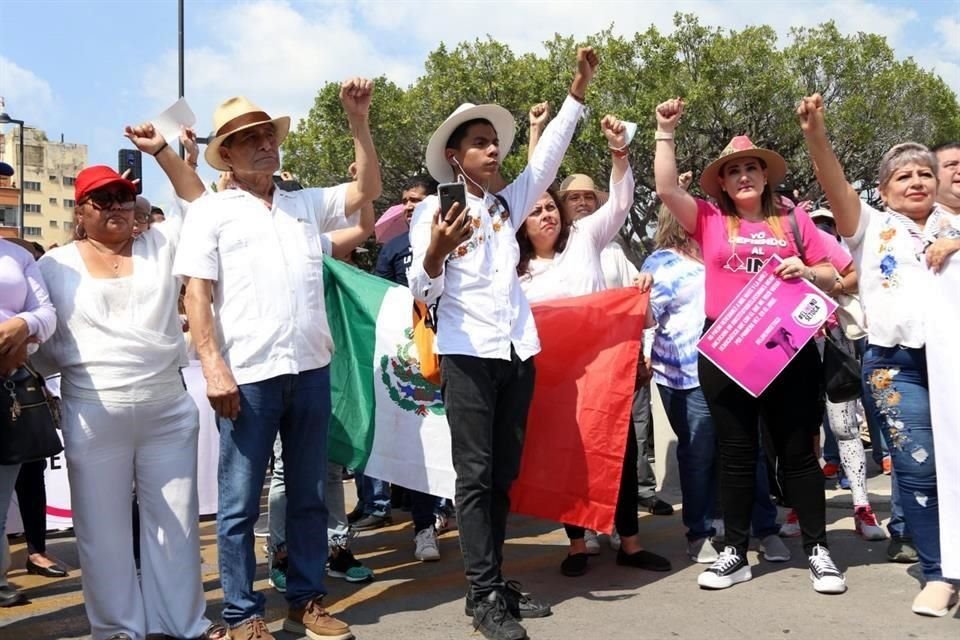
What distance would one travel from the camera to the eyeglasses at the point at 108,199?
163 inches

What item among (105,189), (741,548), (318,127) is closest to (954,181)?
(741,548)

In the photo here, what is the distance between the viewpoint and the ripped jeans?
14.5 feet

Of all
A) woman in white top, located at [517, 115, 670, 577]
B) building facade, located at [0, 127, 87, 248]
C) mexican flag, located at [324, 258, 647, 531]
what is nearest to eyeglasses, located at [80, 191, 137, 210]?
mexican flag, located at [324, 258, 647, 531]

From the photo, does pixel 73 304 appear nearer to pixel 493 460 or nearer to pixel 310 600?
pixel 310 600

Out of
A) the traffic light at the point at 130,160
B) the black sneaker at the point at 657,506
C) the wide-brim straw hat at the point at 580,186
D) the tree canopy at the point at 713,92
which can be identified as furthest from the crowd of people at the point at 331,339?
the tree canopy at the point at 713,92

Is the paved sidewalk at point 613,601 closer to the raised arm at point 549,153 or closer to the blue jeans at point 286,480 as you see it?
the blue jeans at point 286,480

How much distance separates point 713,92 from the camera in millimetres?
29328

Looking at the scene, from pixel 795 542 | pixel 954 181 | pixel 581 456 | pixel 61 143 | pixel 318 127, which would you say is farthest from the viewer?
pixel 61 143

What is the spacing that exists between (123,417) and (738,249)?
2906 mm

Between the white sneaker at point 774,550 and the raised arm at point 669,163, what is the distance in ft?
6.05

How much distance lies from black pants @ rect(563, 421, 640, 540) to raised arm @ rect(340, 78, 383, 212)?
1889 mm

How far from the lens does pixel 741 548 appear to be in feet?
16.1

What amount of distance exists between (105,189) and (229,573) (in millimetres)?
1663

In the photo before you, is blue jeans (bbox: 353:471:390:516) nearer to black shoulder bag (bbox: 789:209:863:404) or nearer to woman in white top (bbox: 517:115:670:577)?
woman in white top (bbox: 517:115:670:577)
